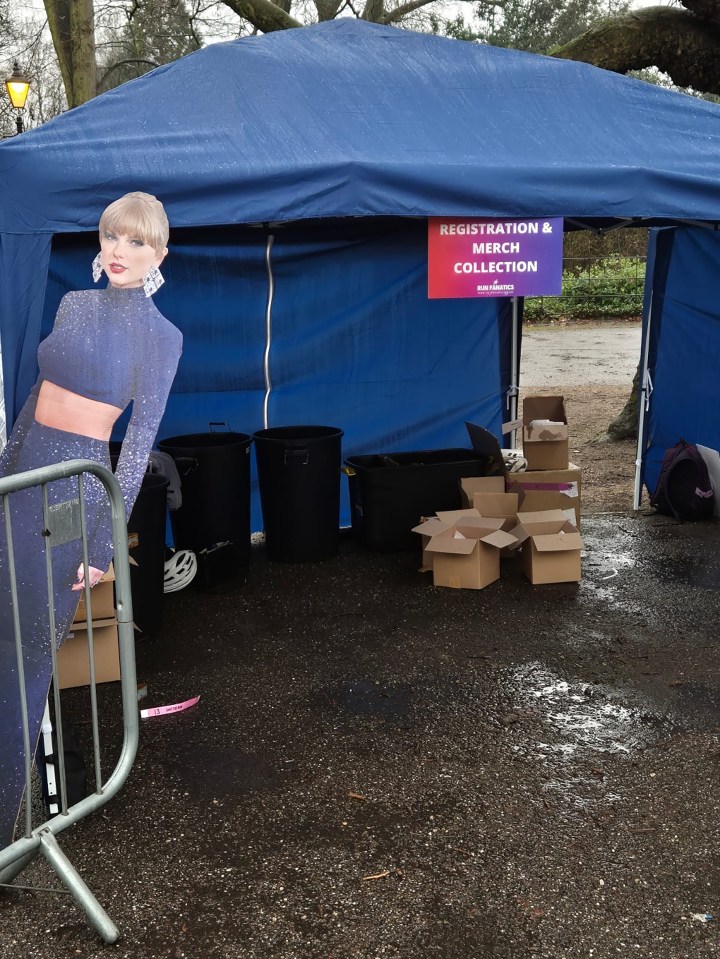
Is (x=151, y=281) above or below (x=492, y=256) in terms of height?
below

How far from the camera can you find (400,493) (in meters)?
6.39

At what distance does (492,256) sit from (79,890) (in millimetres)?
3568

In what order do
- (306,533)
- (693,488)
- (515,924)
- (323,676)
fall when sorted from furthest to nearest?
(693,488) < (306,533) < (323,676) < (515,924)

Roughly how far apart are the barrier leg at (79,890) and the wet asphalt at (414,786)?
50mm

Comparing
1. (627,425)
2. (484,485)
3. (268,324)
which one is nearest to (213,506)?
(268,324)

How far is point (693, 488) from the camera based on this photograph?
718cm

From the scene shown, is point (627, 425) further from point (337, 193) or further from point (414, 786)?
point (414, 786)

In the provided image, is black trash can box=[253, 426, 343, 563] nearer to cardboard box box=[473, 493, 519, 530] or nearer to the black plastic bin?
the black plastic bin

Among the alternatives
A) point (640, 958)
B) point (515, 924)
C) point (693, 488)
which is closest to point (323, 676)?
point (515, 924)

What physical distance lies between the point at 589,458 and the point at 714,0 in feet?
14.1

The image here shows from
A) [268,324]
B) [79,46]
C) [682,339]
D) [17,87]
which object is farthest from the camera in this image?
[17,87]

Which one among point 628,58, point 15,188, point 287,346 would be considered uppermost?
point 628,58

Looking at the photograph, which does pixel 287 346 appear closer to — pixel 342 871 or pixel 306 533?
pixel 306 533

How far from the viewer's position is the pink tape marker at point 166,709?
410cm
